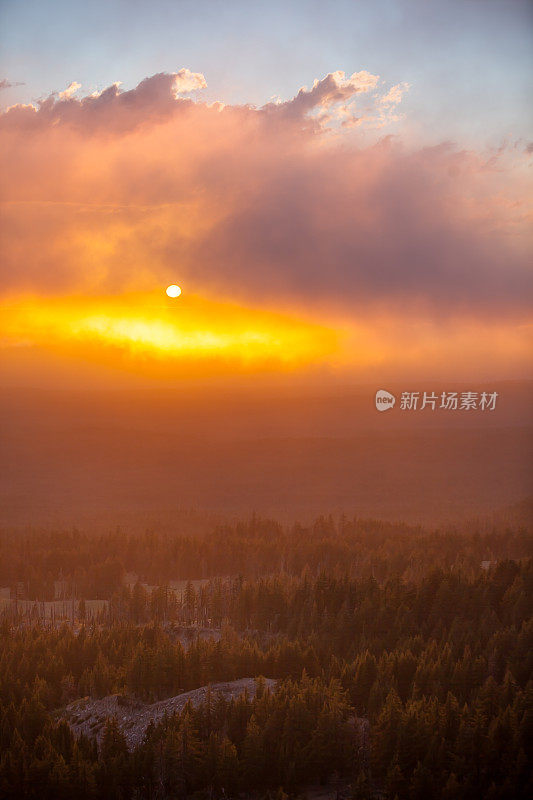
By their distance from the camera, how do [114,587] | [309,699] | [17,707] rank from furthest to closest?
[114,587], [17,707], [309,699]

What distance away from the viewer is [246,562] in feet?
323

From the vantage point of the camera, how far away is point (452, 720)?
107 feet

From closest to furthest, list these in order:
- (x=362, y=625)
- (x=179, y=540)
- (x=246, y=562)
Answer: (x=362, y=625) < (x=246, y=562) < (x=179, y=540)

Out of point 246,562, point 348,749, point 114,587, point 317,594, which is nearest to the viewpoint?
point 348,749

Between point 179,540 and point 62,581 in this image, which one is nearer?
point 62,581

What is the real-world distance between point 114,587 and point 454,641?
2148 inches

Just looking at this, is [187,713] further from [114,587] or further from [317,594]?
[114,587]

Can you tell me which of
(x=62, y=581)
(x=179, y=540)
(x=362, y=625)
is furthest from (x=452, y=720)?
(x=179, y=540)

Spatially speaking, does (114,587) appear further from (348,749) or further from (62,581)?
(348,749)

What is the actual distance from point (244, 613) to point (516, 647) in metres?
29.4

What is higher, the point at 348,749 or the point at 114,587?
the point at 348,749

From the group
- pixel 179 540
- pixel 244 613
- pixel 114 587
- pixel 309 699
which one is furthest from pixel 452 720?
pixel 179 540

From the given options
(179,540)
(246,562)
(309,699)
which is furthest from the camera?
(179,540)

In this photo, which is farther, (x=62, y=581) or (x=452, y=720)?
(x=62, y=581)
